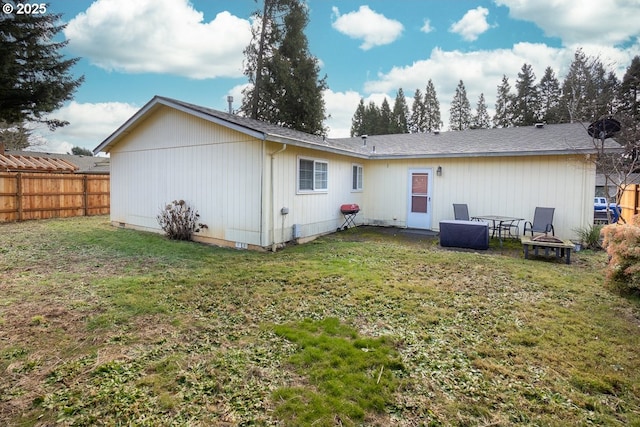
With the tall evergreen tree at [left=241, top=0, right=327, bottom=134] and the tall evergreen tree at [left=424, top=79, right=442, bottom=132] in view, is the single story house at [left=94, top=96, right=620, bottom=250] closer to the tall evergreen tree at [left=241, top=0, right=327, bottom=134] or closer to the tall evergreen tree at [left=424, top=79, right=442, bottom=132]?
the tall evergreen tree at [left=241, top=0, right=327, bottom=134]

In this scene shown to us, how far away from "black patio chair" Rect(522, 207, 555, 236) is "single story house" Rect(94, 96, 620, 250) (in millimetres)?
379

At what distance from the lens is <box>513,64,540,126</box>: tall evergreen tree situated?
2915 cm

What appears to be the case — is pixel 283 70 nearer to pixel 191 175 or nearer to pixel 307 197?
pixel 191 175

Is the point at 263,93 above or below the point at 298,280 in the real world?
above

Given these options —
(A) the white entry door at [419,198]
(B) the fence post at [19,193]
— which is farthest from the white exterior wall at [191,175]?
(A) the white entry door at [419,198]

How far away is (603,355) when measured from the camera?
119 inches

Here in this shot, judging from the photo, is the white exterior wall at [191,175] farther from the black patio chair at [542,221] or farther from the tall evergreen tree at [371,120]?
the tall evergreen tree at [371,120]

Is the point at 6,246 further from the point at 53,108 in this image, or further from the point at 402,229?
the point at 402,229

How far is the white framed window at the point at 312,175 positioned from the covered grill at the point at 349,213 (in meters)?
Answer: 1.01

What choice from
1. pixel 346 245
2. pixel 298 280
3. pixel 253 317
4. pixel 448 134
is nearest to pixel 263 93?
pixel 448 134

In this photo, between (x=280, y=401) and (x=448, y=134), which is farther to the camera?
(x=448, y=134)

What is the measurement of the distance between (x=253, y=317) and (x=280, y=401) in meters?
1.56

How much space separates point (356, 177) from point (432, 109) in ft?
91.1

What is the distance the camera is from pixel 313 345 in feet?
10.3
